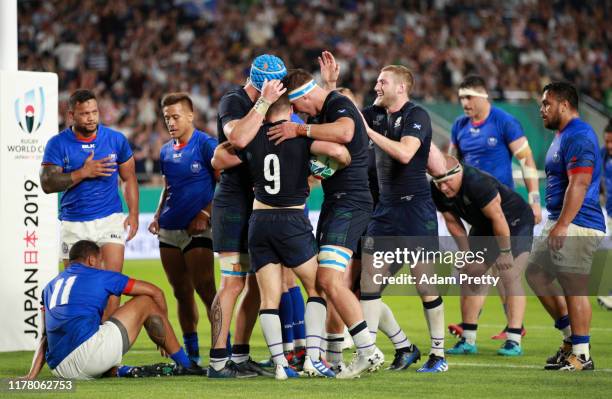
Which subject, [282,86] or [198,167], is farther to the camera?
[198,167]

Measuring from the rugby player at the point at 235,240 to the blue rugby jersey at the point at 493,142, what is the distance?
3894mm

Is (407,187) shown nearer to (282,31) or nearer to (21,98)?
(21,98)

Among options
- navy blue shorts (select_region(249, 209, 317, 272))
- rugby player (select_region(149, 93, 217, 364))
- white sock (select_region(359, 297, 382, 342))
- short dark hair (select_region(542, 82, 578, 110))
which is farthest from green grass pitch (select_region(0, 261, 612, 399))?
short dark hair (select_region(542, 82, 578, 110))

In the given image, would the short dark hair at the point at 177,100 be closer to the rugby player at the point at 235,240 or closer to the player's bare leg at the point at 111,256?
the rugby player at the point at 235,240

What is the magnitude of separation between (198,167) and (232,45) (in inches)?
706

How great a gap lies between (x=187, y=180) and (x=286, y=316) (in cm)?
156

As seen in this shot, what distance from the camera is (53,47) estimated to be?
80.8 ft

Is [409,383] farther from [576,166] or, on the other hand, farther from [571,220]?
[576,166]

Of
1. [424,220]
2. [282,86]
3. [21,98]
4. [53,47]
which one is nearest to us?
[282,86]

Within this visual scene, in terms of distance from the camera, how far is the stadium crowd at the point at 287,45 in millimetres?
24344

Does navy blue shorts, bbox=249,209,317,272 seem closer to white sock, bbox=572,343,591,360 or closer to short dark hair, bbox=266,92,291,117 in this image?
short dark hair, bbox=266,92,291,117

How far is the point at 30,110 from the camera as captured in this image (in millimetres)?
10336

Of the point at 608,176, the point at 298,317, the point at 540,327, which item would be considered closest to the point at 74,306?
the point at 298,317

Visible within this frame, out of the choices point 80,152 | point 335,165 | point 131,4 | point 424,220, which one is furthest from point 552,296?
point 131,4
